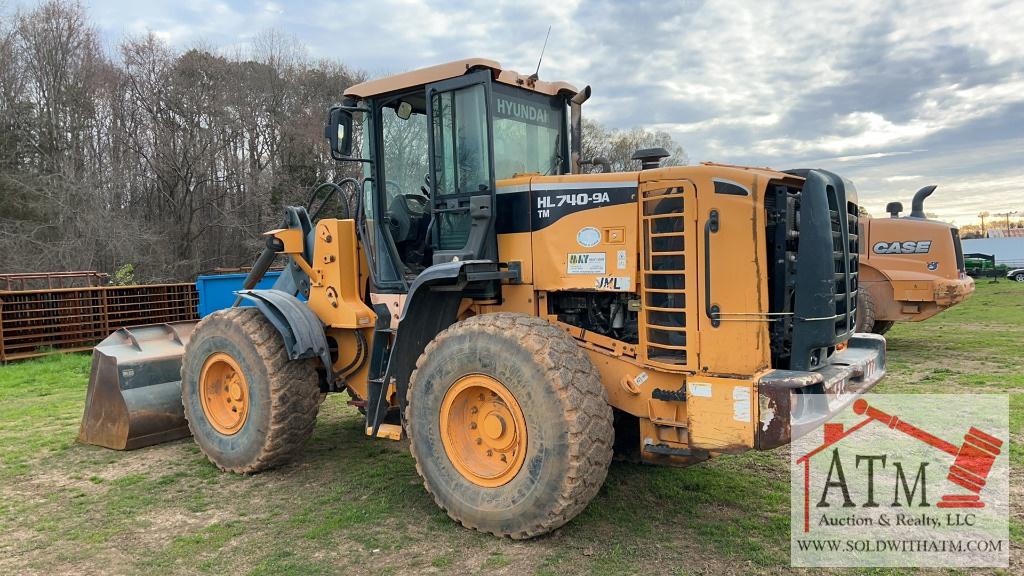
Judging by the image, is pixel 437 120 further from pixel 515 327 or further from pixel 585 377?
pixel 585 377

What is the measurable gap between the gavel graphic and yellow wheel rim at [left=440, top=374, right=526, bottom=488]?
2218 mm

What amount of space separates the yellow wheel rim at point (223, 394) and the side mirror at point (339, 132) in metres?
2.00

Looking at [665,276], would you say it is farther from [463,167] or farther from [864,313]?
[864,313]

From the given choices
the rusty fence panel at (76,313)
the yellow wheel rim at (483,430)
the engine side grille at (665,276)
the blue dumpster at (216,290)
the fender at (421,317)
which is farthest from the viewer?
the rusty fence panel at (76,313)

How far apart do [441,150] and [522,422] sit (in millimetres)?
2102

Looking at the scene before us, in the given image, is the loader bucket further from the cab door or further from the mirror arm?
the mirror arm

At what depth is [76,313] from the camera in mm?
13562

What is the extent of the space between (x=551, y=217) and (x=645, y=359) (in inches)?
44.4

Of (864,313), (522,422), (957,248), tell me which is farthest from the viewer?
(957,248)

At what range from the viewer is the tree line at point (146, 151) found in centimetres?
2200

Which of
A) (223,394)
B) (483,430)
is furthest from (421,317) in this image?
(223,394)

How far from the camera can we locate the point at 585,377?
13.5ft

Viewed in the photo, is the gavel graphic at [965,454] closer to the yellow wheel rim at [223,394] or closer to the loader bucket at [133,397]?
the yellow wheel rim at [223,394]

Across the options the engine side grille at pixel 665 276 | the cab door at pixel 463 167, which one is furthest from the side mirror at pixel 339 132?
the engine side grille at pixel 665 276
